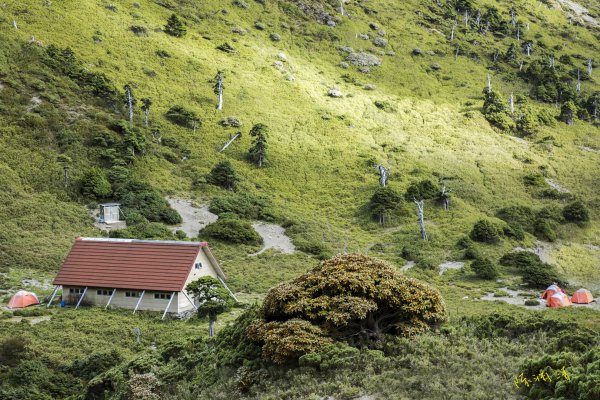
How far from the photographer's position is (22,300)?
33.3 meters

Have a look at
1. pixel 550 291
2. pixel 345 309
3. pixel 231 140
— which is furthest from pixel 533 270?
pixel 231 140

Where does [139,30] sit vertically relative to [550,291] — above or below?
below

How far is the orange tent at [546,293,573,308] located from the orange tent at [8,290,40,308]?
110 ft

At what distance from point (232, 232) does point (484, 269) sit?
895 inches

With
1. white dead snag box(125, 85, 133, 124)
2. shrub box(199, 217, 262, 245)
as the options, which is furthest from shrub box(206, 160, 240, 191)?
white dead snag box(125, 85, 133, 124)

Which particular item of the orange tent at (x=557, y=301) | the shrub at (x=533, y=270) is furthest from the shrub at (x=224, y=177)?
the orange tent at (x=557, y=301)

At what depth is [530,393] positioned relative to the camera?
12320 mm

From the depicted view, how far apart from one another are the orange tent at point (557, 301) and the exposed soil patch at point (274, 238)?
2271 centimetres

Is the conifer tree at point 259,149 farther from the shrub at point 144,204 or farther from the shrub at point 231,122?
the shrub at point 144,204

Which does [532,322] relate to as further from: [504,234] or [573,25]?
[573,25]

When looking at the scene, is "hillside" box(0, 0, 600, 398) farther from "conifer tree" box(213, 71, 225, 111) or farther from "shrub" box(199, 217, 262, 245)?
"conifer tree" box(213, 71, 225, 111)

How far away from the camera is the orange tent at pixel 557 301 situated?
3859cm

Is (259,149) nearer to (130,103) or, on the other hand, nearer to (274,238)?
(130,103)

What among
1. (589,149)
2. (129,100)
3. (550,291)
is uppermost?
(589,149)
